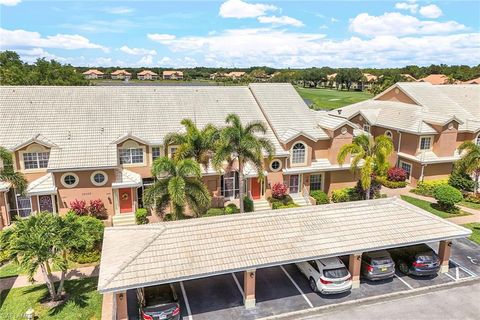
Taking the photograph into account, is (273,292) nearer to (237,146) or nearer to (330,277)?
(330,277)

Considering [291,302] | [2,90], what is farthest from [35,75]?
[291,302]

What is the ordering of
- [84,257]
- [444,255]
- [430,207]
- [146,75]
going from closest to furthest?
[444,255] → [84,257] → [430,207] → [146,75]

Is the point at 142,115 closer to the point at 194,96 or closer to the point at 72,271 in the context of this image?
the point at 194,96

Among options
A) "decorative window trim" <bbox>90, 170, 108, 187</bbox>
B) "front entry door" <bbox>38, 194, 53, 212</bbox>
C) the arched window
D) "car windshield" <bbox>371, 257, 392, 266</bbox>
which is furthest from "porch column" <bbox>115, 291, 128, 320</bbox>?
the arched window

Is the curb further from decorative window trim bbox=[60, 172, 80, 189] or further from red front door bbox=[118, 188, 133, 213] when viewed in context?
decorative window trim bbox=[60, 172, 80, 189]

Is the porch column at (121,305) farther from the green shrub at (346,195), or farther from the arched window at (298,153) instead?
the green shrub at (346,195)

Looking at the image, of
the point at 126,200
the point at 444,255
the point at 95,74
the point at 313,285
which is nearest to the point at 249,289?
the point at 313,285
